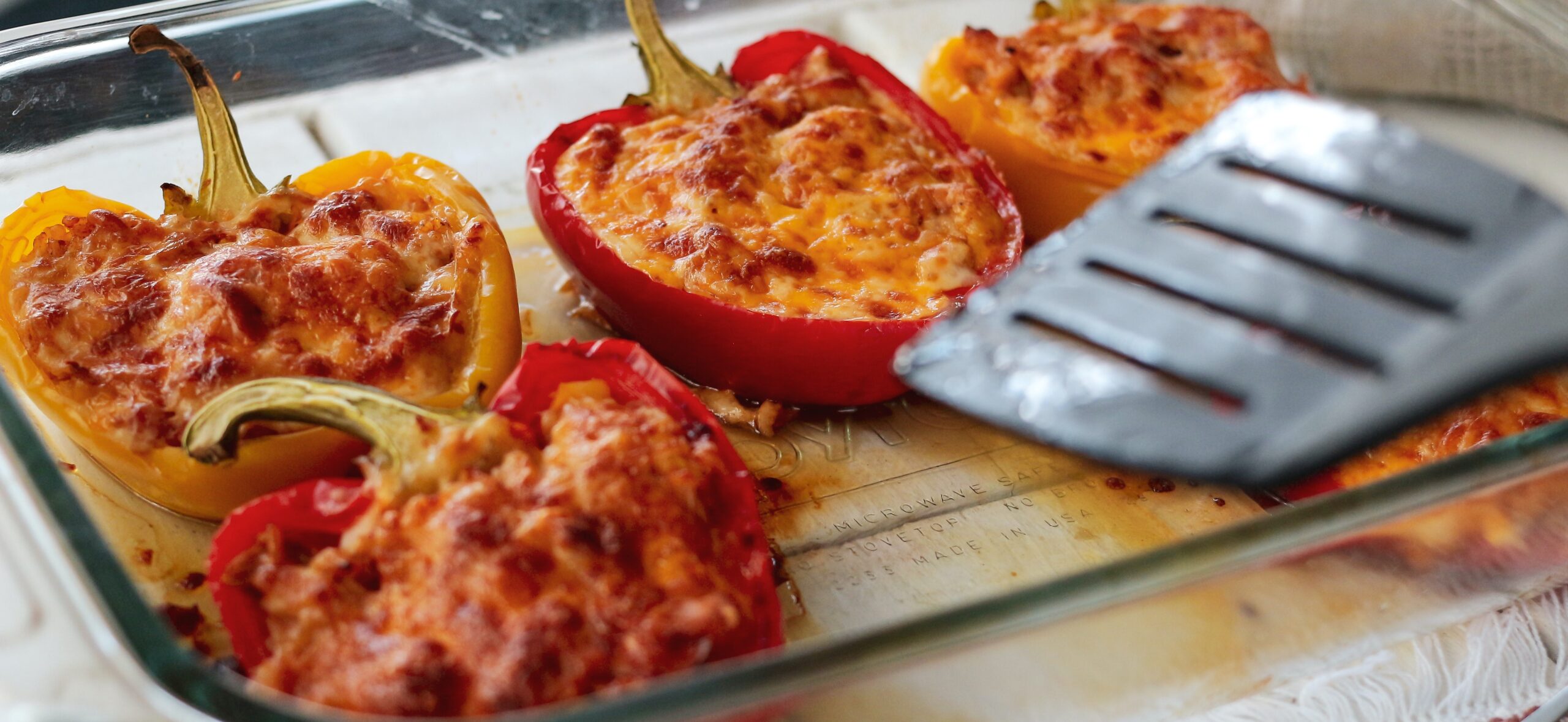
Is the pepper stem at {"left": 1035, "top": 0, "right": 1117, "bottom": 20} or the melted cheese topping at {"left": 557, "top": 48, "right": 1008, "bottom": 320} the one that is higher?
the pepper stem at {"left": 1035, "top": 0, "right": 1117, "bottom": 20}

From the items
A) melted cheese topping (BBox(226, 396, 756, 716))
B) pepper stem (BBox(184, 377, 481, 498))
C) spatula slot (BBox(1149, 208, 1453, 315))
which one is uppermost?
spatula slot (BBox(1149, 208, 1453, 315))

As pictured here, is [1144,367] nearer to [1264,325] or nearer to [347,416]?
[1264,325]

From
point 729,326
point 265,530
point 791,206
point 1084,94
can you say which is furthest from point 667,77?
point 265,530

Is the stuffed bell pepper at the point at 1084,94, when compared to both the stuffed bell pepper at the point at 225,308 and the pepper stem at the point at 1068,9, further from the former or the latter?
the stuffed bell pepper at the point at 225,308

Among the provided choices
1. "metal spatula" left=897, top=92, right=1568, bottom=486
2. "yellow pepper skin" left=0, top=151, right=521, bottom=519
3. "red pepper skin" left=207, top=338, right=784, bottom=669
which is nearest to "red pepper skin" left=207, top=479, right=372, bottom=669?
"red pepper skin" left=207, top=338, right=784, bottom=669

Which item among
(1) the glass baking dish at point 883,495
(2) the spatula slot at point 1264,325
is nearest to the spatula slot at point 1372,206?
(2) the spatula slot at point 1264,325

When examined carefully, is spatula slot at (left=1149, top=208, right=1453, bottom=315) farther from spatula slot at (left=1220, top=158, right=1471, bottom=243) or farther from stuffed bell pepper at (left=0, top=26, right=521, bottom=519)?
stuffed bell pepper at (left=0, top=26, right=521, bottom=519)
